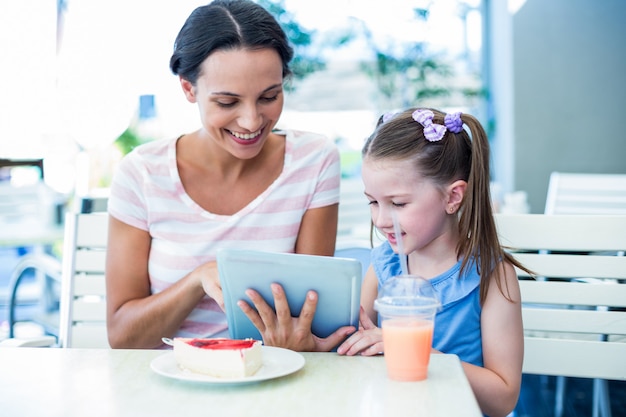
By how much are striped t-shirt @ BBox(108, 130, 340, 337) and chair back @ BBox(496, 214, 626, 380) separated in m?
0.45

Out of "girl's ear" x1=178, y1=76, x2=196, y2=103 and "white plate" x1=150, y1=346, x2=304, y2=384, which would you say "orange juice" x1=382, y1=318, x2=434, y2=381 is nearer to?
"white plate" x1=150, y1=346, x2=304, y2=384

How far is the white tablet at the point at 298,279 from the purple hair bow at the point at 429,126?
396 mm

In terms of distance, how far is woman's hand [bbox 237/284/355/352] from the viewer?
1.20 meters

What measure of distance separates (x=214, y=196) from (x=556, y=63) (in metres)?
3.49

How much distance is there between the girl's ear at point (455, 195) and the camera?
147 cm

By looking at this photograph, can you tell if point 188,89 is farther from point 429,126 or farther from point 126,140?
point 126,140

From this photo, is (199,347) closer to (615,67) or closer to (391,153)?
(391,153)

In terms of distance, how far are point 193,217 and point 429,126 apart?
57 centimetres

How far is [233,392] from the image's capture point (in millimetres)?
1011

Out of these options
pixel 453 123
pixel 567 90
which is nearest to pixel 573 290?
pixel 453 123

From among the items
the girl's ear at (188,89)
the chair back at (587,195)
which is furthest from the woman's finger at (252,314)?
the chair back at (587,195)

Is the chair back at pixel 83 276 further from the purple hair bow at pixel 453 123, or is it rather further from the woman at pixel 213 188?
the purple hair bow at pixel 453 123

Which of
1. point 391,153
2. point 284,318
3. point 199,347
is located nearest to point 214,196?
point 391,153

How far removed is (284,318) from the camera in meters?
1.23
